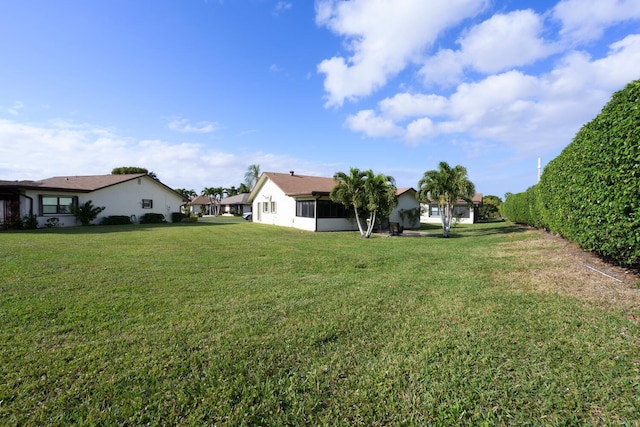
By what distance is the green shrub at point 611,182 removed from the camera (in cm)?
511

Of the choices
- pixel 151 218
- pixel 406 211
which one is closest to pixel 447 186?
pixel 406 211

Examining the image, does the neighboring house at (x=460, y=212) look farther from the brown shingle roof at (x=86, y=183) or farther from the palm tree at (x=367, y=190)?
the brown shingle roof at (x=86, y=183)

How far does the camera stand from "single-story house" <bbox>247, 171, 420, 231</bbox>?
2030cm

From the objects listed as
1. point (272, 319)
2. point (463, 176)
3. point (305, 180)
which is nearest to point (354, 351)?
point (272, 319)

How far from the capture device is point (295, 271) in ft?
25.0

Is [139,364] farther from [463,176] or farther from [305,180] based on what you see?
[305,180]

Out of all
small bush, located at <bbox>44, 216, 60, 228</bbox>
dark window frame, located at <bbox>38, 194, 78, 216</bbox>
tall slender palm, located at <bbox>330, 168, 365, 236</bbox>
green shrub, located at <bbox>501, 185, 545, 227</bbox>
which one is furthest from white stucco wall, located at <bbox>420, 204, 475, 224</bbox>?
small bush, located at <bbox>44, 216, 60, 228</bbox>

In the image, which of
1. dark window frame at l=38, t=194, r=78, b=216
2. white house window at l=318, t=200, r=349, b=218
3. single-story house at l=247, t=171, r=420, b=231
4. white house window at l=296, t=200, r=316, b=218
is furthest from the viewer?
dark window frame at l=38, t=194, r=78, b=216

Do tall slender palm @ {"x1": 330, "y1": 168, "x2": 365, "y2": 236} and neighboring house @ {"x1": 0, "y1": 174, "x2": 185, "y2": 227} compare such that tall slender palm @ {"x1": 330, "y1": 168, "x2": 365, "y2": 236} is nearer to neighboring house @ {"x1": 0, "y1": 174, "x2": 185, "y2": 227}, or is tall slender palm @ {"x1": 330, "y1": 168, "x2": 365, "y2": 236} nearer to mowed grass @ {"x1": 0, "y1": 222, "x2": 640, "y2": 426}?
mowed grass @ {"x1": 0, "y1": 222, "x2": 640, "y2": 426}

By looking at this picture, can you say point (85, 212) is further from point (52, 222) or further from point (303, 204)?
point (303, 204)

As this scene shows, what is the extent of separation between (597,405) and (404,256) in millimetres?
7514

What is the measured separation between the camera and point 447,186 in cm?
1752

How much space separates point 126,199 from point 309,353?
90.1 feet

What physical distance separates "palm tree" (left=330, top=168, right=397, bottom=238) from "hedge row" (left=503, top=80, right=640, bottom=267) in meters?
8.11
